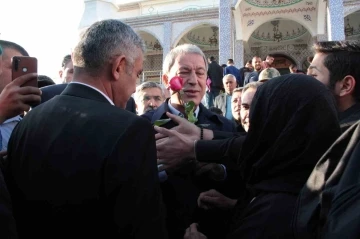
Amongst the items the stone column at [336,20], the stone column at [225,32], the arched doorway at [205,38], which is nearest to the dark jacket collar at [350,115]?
the stone column at [225,32]

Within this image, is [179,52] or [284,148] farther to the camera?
[179,52]

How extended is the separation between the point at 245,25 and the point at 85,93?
13842 mm

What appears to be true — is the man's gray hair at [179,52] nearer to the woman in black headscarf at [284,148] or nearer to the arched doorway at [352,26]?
the woman in black headscarf at [284,148]

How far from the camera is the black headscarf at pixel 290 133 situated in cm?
132

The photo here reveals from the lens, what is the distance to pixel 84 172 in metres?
1.20

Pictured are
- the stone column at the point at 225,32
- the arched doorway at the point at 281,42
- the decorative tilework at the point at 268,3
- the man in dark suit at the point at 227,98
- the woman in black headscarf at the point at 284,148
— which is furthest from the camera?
the arched doorway at the point at 281,42

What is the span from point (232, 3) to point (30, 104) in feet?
38.4

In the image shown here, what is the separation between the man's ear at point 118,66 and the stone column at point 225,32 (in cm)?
1077

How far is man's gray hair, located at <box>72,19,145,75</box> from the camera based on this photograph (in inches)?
55.4

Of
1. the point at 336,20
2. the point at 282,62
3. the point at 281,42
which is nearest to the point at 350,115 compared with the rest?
the point at 336,20

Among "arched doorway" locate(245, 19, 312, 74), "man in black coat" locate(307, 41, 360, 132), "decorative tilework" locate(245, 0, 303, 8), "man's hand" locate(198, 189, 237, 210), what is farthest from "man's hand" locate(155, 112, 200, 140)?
"arched doorway" locate(245, 19, 312, 74)

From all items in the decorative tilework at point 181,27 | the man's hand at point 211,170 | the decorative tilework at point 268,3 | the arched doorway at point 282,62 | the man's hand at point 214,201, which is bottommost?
the man's hand at point 214,201

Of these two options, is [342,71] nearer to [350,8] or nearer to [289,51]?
[350,8]

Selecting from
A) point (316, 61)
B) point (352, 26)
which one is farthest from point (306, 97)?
point (352, 26)
